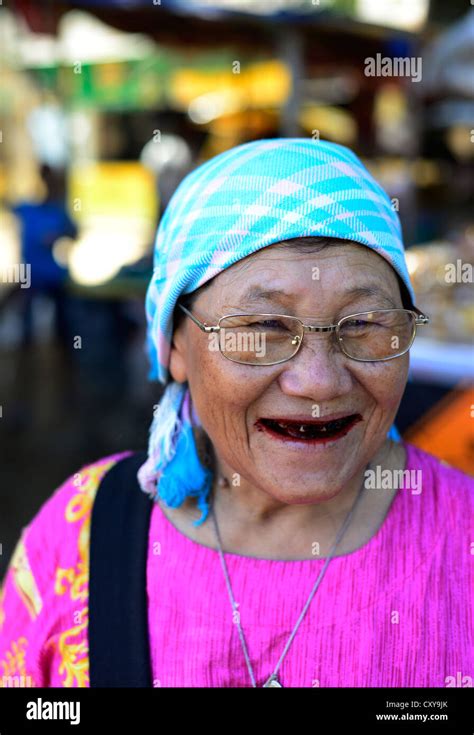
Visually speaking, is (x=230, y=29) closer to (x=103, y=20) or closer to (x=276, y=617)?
(x=103, y=20)

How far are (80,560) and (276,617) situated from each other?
0.47m

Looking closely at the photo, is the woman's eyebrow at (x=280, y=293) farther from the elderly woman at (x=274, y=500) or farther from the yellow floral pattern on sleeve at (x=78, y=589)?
the yellow floral pattern on sleeve at (x=78, y=589)

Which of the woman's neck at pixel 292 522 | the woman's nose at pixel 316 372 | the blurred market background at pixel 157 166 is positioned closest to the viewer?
the woman's nose at pixel 316 372

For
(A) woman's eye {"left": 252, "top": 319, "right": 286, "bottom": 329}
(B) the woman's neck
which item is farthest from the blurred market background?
(A) woman's eye {"left": 252, "top": 319, "right": 286, "bottom": 329}

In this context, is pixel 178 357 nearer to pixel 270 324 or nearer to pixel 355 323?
pixel 270 324

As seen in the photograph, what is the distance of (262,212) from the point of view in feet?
4.51

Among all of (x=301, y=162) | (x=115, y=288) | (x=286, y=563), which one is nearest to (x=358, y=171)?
(x=301, y=162)

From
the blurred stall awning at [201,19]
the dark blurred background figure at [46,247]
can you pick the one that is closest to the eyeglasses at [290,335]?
the blurred stall awning at [201,19]

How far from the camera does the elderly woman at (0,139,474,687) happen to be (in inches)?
54.2

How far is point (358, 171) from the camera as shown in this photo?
148 cm

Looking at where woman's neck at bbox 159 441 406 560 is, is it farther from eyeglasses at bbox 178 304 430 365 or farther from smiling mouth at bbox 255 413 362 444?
eyeglasses at bbox 178 304 430 365

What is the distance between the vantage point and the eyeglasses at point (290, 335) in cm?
137

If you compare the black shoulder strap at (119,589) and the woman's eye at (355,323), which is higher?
the woman's eye at (355,323)

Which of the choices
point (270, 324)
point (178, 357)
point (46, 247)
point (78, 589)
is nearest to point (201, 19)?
point (46, 247)
